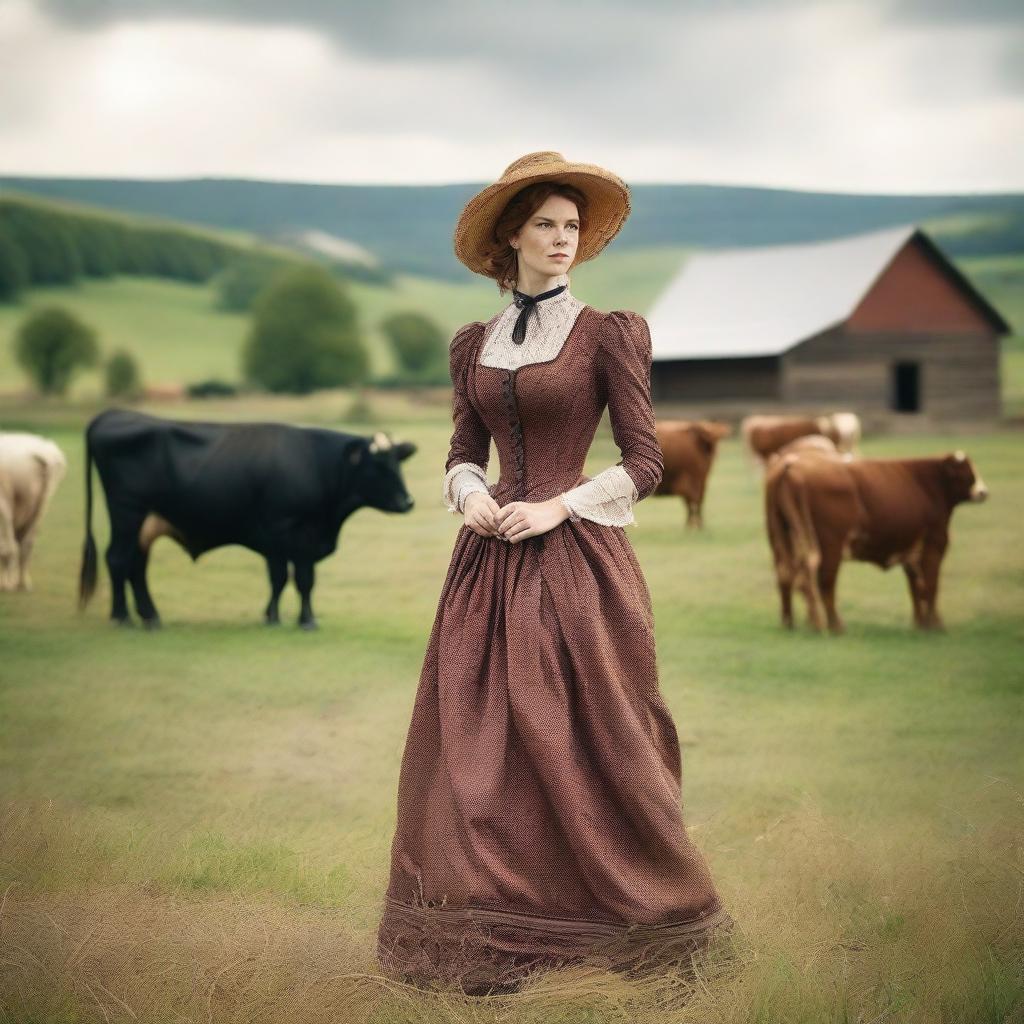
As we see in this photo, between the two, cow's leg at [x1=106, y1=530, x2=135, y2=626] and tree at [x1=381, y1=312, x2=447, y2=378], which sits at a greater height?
tree at [x1=381, y1=312, x2=447, y2=378]

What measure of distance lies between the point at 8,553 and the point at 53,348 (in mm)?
8383

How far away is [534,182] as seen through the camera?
344cm

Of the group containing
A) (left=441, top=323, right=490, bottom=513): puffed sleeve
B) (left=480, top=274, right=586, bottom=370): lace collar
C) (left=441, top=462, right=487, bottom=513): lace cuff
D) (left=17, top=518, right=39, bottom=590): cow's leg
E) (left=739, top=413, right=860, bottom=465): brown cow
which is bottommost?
(left=17, top=518, right=39, bottom=590): cow's leg

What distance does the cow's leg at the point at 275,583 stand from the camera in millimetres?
8609

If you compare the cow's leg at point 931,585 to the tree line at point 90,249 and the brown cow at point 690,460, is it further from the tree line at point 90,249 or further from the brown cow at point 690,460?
the tree line at point 90,249

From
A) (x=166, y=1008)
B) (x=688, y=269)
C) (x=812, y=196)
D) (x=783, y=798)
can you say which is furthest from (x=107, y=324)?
(x=166, y=1008)

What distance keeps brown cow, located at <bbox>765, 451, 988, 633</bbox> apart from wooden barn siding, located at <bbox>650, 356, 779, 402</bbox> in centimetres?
1155

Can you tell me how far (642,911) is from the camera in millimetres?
3248

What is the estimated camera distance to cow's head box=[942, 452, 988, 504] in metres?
8.34

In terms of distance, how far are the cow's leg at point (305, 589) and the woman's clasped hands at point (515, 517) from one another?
5.27m

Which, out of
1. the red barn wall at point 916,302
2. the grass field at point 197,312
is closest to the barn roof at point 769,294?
the red barn wall at point 916,302

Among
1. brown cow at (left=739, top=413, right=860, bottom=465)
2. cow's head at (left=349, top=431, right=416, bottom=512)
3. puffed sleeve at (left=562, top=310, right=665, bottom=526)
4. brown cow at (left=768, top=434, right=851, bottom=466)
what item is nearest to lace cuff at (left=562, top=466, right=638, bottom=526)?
puffed sleeve at (left=562, top=310, right=665, bottom=526)

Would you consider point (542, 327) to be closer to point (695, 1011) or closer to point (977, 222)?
point (695, 1011)

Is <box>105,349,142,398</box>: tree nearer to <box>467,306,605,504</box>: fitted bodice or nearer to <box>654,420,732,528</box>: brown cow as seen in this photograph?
<box>654,420,732,528</box>: brown cow
